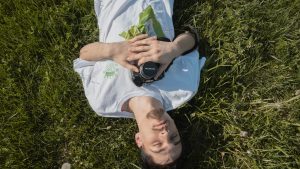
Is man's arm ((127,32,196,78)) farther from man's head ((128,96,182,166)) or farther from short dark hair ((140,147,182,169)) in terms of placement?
short dark hair ((140,147,182,169))

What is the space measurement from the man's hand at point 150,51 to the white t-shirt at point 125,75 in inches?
14.5

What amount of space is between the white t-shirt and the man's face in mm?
346

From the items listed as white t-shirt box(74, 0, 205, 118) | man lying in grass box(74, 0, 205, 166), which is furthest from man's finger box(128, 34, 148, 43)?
white t-shirt box(74, 0, 205, 118)

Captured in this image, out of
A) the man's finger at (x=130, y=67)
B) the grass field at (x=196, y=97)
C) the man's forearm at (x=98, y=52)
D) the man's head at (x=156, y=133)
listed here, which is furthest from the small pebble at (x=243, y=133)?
the man's forearm at (x=98, y=52)

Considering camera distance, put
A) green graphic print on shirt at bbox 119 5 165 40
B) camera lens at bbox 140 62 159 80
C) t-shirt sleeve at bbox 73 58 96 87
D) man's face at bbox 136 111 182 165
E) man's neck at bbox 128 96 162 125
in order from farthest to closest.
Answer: t-shirt sleeve at bbox 73 58 96 87
green graphic print on shirt at bbox 119 5 165 40
man's neck at bbox 128 96 162 125
man's face at bbox 136 111 182 165
camera lens at bbox 140 62 159 80

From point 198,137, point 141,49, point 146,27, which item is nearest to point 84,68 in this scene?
point 146,27

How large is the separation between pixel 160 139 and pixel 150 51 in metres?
0.79

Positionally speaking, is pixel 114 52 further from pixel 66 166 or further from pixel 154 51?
pixel 66 166

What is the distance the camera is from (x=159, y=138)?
3684 mm

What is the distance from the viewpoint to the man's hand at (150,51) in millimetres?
3600

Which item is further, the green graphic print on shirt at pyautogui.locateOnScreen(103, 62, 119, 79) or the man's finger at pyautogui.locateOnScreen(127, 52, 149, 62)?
the green graphic print on shirt at pyautogui.locateOnScreen(103, 62, 119, 79)

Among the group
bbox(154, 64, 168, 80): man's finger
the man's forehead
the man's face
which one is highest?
bbox(154, 64, 168, 80): man's finger

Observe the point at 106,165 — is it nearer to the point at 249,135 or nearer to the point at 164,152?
the point at 164,152

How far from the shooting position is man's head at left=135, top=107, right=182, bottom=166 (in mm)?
3684
